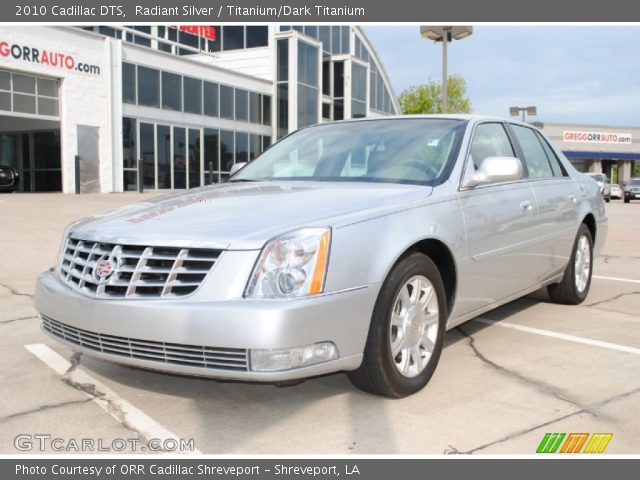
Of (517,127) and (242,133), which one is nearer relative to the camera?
(517,127)

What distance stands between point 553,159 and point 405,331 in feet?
9.70

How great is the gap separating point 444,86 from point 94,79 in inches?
508

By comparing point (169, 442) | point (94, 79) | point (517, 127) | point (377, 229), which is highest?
point (94, 79)

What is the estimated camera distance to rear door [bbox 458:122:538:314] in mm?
3951

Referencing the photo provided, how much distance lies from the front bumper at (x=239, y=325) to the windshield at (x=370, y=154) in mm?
1203

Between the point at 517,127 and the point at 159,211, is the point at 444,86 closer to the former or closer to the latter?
the point at 517,127

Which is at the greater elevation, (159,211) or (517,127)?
(517,127)

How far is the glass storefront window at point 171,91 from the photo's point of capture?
82.7ft

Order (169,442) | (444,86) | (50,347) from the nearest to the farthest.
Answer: (169,442)
(50,347)
(444,86)

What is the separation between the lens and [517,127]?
17.1 ft

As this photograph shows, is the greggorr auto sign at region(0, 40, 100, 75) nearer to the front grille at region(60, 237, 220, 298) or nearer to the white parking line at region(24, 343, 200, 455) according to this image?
the white parking line at region(24, 343, 200, 455)

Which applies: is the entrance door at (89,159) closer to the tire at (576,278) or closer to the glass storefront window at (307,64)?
the glass storefront window at (307,64)

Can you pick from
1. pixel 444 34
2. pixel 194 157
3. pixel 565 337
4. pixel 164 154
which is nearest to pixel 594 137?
pixel 194 157
